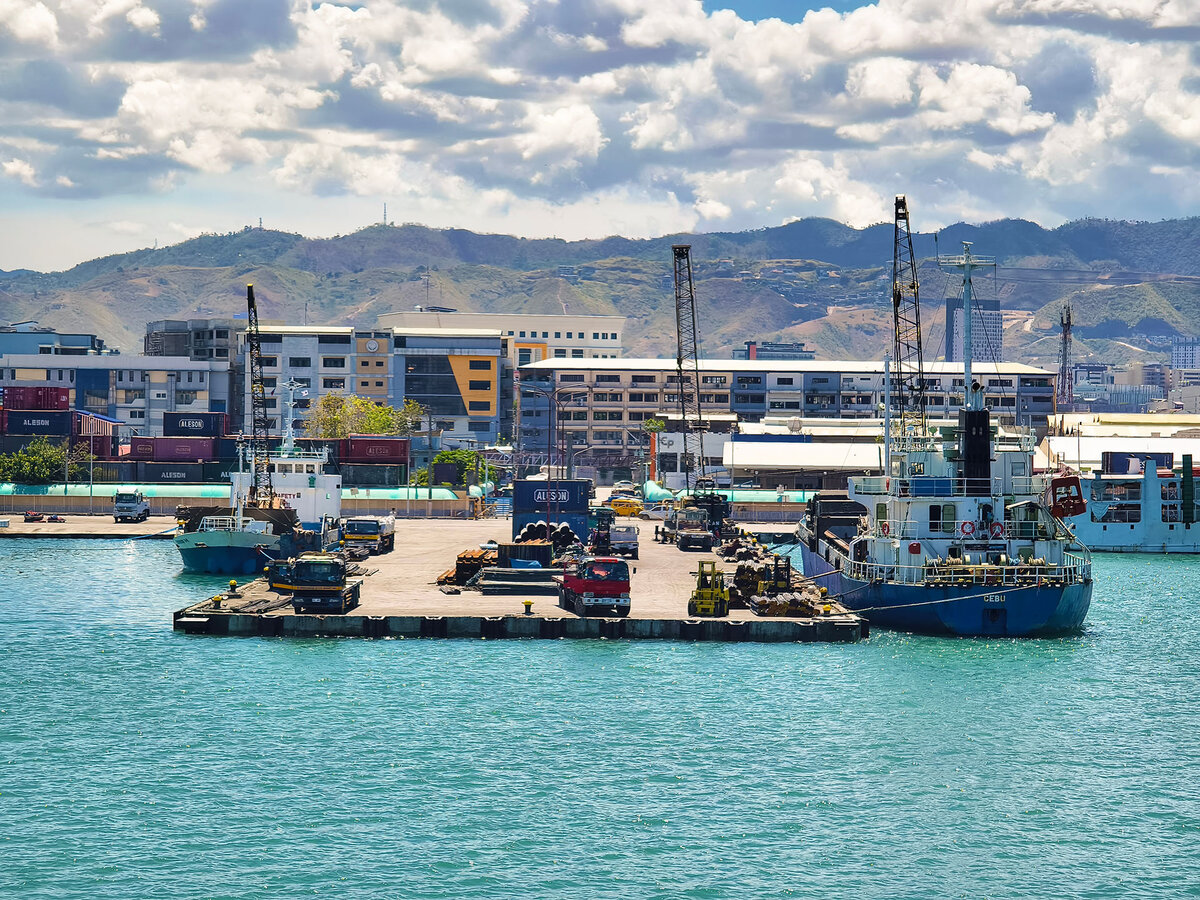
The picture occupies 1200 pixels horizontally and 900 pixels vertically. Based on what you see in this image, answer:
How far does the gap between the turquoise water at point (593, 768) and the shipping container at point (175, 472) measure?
95.9 m

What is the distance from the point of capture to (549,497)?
115125 mm

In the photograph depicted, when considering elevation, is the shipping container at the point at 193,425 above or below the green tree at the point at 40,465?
above

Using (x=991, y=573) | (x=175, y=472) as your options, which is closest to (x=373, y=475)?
(x=175, y=472)

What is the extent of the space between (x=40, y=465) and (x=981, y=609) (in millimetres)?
123526

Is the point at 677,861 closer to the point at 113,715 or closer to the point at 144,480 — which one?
the point at 113,715

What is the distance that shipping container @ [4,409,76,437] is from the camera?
175875 mm

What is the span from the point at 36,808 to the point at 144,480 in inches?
5209

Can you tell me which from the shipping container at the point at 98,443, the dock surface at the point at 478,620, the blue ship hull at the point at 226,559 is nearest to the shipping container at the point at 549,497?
the blue ship hull at the point at 226,559

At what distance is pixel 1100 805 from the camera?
157 ft

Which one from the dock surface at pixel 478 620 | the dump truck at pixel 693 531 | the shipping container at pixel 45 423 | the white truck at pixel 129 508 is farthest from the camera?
the shipping container at pixel 45 423

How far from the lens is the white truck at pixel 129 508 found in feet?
490

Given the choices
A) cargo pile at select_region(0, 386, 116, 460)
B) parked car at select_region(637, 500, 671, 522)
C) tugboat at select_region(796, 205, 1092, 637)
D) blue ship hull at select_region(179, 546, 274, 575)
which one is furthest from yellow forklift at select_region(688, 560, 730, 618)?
cargo pile at select_region(0, 386, 116, 460)

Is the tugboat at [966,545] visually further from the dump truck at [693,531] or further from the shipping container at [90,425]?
the shipping container at [90,425]

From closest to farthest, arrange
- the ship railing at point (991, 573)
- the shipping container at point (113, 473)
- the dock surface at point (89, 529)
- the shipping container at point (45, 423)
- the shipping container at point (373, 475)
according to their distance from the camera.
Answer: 1. the ship railing at point (991, 573)
2. the dock surface at point (89, 529)
3. the shipping container at point (113, 473)
4. the shipping container at point (373, 475)
5. the shipping container at point (45, 423)
